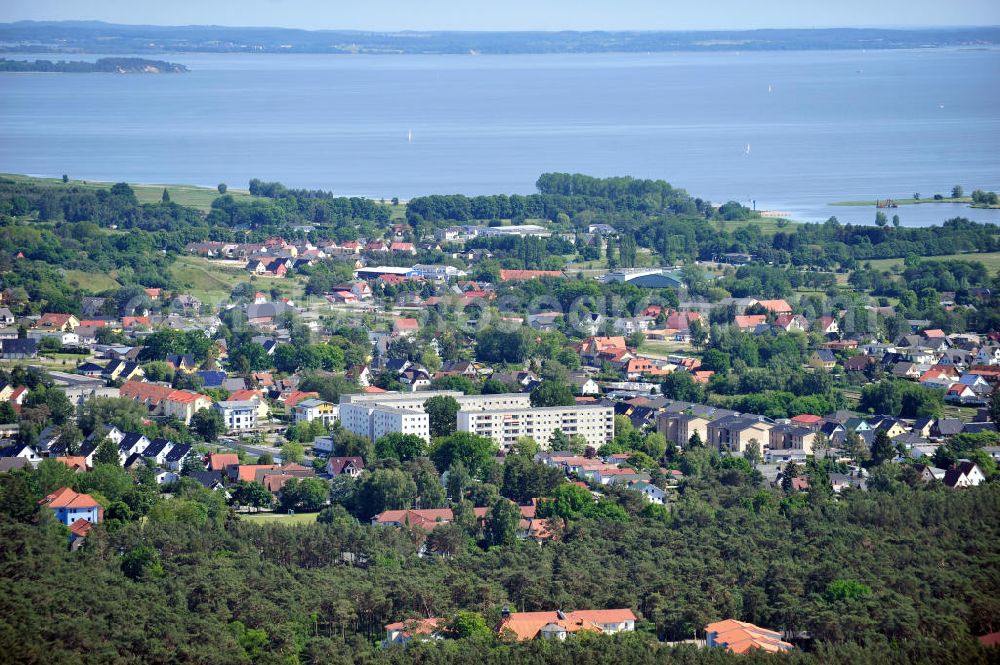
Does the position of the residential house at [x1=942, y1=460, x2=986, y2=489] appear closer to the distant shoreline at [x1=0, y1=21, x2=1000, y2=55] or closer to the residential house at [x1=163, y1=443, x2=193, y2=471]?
the residential house at [x1=163, y1=443, x2=193, y2=471]

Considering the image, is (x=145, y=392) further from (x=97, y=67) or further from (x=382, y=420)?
(x=97, y=67)

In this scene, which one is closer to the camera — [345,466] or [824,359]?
[345,466]

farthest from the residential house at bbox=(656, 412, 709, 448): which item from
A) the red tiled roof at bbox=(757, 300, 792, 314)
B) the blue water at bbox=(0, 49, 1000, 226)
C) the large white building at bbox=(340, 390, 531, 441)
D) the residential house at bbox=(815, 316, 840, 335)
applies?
the blue water at bbox=(0, 49, 1000, 226)

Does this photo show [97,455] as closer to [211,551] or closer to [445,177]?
[211,551]

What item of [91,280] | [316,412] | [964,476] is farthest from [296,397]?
[91,280]

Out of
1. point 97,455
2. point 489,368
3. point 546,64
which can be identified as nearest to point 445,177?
point 489,368
